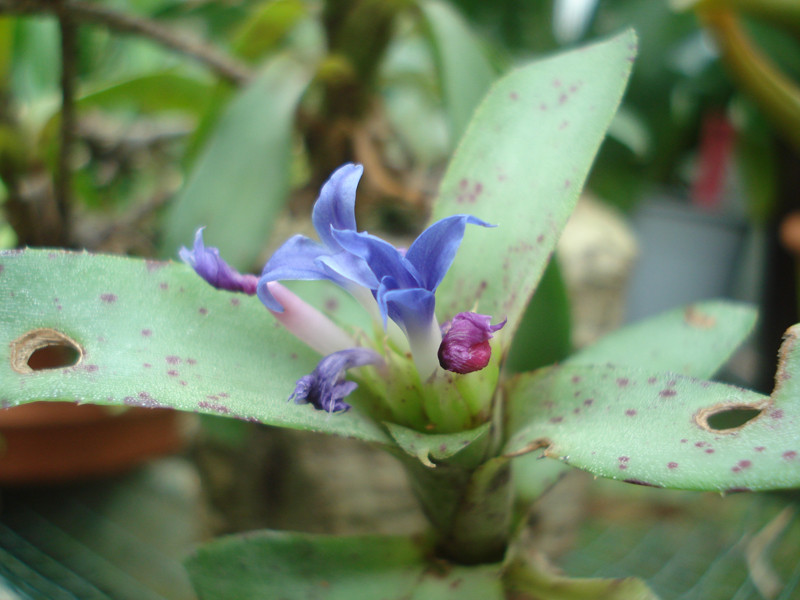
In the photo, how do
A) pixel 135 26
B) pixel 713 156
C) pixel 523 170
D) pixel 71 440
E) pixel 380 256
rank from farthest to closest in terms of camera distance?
pixel 713 156
pixel 71 440
pixel 135 26
pixel 523 170
pixel 380 256

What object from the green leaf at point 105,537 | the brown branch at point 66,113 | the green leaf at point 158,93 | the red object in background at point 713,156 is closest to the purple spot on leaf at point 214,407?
the green leaf at point 105,537

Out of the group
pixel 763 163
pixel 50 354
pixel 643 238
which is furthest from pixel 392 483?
pixel 763 163

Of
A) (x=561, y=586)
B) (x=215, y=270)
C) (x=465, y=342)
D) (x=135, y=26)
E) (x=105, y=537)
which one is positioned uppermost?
(x=135, y=26)

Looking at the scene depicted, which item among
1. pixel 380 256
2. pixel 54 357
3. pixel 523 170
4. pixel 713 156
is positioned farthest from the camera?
pixel 713 156

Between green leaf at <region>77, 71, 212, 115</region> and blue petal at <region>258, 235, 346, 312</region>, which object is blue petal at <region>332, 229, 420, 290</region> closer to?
blue petal at <region>258, 235, 346, 312</region>

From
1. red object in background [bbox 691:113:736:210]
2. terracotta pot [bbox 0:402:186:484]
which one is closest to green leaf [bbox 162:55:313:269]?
terracotta pot [bbox 0:402:186:484]

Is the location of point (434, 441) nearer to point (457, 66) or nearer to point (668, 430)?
point (668, 430)

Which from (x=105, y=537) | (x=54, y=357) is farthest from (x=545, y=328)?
(x=105, y=537)

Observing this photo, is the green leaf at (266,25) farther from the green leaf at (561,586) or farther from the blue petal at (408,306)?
the green leaf at (561,586)
